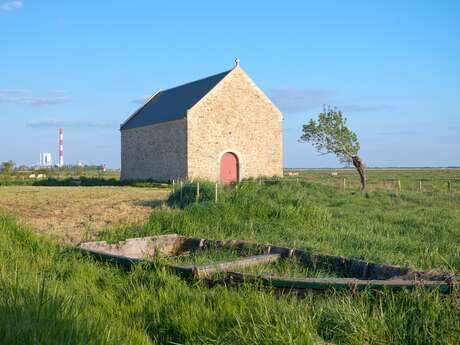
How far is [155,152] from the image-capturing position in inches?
1371

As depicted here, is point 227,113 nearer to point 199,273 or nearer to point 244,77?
point 244,77

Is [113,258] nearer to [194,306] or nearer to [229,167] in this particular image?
[194,306]

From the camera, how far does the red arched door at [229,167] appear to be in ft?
104

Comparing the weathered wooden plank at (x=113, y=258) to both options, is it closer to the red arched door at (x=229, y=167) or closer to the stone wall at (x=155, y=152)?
the stone wall at (x=155, y=152)

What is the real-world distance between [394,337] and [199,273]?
8.84 feet

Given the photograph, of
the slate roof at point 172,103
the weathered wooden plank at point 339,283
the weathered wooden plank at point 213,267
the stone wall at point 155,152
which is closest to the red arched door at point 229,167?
the stone wall at point 155,152

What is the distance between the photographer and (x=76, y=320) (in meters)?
4.46

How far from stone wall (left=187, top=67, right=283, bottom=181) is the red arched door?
0.30 m

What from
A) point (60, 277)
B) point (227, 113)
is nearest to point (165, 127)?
point (227, 113)

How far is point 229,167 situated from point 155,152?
5.76 metres

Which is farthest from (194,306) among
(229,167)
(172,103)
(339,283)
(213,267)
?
(172,103)

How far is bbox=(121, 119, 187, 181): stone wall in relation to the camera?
103 feet

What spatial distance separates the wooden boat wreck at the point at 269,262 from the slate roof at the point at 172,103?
21484 mm

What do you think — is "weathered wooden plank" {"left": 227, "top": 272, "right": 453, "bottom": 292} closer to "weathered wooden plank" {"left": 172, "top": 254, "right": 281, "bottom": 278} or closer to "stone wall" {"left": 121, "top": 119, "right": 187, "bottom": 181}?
"weathered wooden plank" {"left": 172, "top": 254, "right": 281, "bottom": 278}
